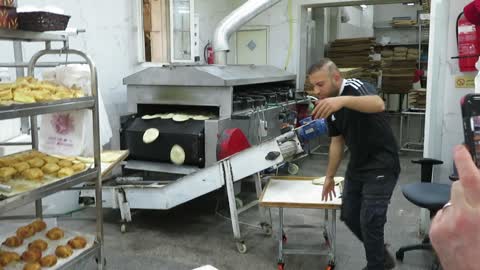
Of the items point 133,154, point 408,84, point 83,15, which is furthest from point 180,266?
point 408,84

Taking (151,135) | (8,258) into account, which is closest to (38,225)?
(8,258)

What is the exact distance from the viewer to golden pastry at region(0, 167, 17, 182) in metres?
1.97

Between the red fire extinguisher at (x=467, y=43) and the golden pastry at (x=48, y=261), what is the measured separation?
2.94 meters

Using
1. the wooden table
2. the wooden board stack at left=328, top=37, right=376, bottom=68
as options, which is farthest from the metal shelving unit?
the wooden board stack at left=328, top=37, right=376, bottom=68

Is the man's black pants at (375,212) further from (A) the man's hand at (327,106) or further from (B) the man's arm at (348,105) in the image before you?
(A) the man's hand at (327,106)

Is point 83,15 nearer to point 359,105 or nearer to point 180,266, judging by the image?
point 180,266

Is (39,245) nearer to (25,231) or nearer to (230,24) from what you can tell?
(25,231)

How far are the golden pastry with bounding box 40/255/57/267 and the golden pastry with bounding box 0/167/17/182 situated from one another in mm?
422

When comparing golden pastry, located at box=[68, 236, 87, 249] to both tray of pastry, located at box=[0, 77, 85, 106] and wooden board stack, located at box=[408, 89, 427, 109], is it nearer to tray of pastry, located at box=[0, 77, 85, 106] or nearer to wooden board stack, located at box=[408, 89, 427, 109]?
tray of pastry, located at box=[0, 77, 85, 106]

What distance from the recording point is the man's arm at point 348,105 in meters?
2.17

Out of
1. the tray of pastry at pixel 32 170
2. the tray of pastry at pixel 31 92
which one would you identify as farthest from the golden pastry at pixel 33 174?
the tray of pastry at pixel 31 92

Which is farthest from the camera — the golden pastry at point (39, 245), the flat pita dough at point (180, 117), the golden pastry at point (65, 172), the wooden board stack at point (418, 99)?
the wooden board stack at point (418, 99)

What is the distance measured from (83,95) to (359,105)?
1.41 metres

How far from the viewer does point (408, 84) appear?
767 centimetres
